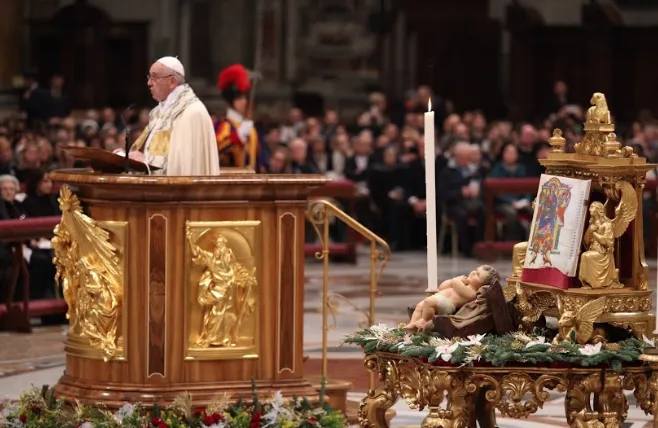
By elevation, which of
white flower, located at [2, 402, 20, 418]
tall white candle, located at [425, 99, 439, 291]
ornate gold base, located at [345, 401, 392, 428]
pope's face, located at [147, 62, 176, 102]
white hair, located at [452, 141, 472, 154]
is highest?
pope's face, located at [147, 62, 176, 102]

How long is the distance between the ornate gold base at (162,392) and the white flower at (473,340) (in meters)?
1.56

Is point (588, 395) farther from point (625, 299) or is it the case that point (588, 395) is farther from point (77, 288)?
point (77, 288)

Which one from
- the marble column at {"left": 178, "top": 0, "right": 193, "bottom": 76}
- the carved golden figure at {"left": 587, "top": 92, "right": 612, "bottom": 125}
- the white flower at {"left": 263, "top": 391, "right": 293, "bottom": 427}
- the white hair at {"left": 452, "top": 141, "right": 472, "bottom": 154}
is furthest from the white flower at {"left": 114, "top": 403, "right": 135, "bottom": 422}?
→ the marble column at {"left": 178, "top": 0, "right": 193, "bottom": 76}

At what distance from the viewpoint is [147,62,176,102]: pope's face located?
9.80m

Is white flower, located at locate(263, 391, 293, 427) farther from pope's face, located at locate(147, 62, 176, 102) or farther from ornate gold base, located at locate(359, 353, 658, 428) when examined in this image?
pope's face, located at locate(147, 62, 176, 102)

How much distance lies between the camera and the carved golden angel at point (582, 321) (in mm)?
7910

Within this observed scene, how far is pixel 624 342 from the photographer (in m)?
7.90

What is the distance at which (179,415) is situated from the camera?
29.7 feet

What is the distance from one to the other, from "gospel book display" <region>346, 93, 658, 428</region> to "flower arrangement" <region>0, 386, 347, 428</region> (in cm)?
77

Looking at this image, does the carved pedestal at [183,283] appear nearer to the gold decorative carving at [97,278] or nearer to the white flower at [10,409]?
the gold decorative carving at [97,278]

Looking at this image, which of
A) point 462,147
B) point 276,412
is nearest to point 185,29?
point 462,147

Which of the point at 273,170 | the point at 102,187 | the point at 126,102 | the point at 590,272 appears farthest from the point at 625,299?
the point at 126,102

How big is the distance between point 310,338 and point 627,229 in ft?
19.6

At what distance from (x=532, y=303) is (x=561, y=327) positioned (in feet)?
1.19
